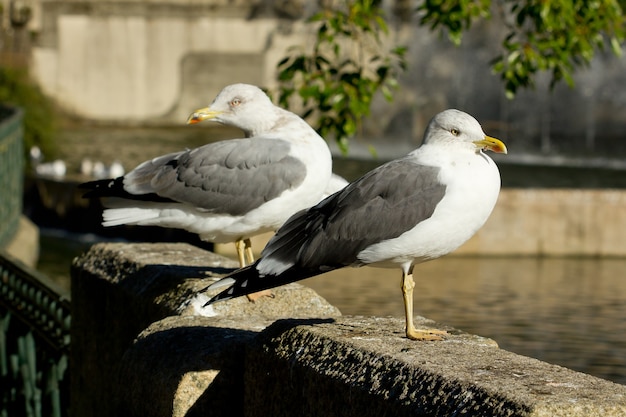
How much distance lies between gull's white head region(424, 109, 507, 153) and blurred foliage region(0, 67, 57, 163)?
18321 millimetres

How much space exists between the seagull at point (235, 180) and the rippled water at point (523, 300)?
2187 millimetres

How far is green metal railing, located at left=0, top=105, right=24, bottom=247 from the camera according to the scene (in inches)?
432

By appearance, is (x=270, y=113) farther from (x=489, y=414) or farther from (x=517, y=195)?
(x=517, y=195)

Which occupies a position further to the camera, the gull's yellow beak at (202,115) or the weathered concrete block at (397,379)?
the gull's yellow beak at (202,115)

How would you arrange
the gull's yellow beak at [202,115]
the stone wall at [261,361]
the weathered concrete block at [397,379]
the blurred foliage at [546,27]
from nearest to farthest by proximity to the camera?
the weathered concrete block at [397,379] → the stone wall at [261,361] → the gull's yellow beak at [202,115] → the blurred foliage at [546,27]

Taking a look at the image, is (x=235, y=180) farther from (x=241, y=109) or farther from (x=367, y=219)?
(x=367, y=219)

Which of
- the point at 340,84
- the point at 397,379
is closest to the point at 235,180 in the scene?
the point at 340,84

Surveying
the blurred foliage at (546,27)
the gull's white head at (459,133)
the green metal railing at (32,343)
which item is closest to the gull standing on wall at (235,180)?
the green metal railing at (32,343)

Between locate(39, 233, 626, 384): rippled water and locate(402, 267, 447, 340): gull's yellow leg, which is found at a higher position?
locate(402, 267, 447, 340): gull's yellow leg

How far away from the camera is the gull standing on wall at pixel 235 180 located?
15.6ft

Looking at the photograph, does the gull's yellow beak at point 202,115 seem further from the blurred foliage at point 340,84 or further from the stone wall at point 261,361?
the blurred foliage at point 340,84

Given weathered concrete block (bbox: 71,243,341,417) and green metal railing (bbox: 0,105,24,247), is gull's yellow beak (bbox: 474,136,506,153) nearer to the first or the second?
weathered concrete block (bbox: 71,243,341,417)

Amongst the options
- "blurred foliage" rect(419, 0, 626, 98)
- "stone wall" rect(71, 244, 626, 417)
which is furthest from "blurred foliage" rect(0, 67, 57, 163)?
"stone wall" rect(71, 244, 626, 417)

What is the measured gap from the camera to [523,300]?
29.6 feet
